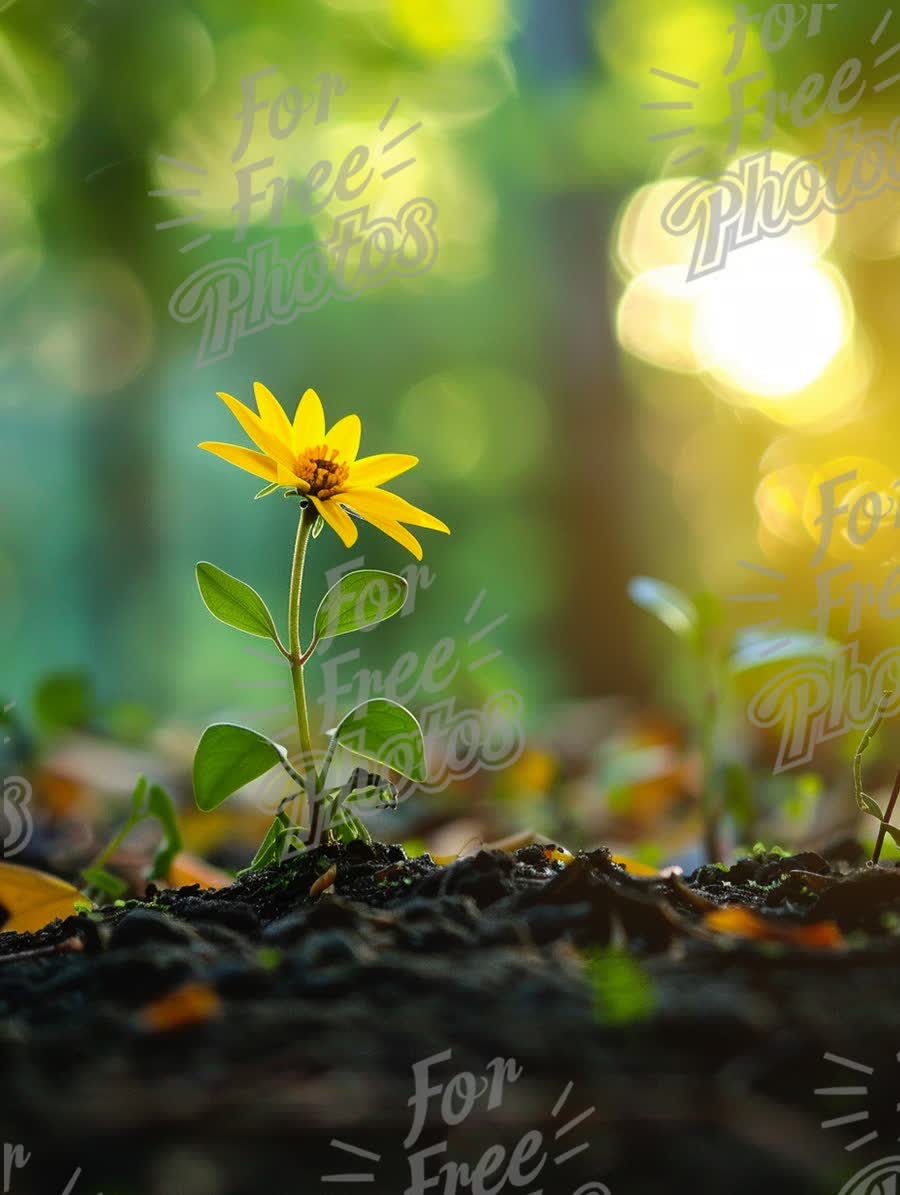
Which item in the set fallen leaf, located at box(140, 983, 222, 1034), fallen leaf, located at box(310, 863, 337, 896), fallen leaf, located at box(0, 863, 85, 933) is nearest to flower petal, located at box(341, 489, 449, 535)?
fallen leaf, located at box(310, 863, 337, 896)

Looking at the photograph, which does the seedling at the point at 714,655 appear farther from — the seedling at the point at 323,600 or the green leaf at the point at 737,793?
the seedling at the point at 323,600

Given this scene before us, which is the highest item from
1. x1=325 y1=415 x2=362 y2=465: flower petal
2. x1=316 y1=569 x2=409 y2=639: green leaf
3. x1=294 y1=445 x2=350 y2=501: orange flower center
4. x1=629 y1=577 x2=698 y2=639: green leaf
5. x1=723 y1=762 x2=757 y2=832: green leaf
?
x1=629 y1=577 x2=698 y2=639: green leaf

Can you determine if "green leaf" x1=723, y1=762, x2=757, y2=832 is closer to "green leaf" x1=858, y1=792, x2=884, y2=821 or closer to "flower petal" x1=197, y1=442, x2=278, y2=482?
"green leaf" x1=858, y1=792, x2=884, y2=821

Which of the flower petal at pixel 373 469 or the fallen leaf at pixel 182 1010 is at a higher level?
the flower petal at pixel 373 469

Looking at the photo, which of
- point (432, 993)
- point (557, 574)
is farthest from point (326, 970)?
point (557, 574)

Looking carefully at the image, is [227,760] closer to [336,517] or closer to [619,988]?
[336,517]

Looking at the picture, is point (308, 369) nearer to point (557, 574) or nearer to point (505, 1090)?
point (557, 574)

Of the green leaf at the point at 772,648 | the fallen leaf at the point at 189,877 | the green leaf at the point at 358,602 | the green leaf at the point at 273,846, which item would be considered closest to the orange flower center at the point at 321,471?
the green leaf at the point at 358,602
